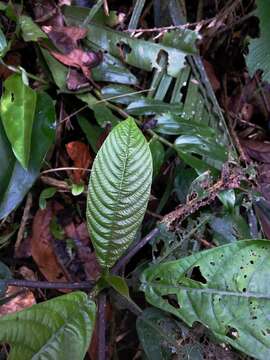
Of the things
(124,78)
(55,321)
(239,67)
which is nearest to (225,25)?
(239,67)

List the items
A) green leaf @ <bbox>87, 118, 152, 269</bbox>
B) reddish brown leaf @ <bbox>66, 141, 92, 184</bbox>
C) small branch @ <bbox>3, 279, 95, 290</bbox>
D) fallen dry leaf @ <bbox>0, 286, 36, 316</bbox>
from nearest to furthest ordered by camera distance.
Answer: green leaf @ <bbox>87, 118, 152, 269</bbox>
small branch @ <bbox>3, 279, 95, 290</bbox>
fallen dry leaf @ <bbox>0, 286, 36, 316</bbox>
reddish brown leaf @ <bbox>66, 141, 92, 184</bbox>

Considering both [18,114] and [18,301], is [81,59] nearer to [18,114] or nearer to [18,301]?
[18,114]

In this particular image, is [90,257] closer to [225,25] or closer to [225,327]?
[225,327]

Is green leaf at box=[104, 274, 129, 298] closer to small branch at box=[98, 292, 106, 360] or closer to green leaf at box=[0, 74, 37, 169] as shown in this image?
small branch at box=[98, 292, 106, 360]

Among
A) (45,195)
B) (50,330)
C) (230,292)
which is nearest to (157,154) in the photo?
(45,195)

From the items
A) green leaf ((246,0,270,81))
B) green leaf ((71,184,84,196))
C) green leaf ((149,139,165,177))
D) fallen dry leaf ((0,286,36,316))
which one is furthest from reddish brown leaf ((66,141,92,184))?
green leaf ((246,0,270,81))

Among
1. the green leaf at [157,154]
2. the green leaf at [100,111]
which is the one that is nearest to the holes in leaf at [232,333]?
the green leaf at [157,154]
